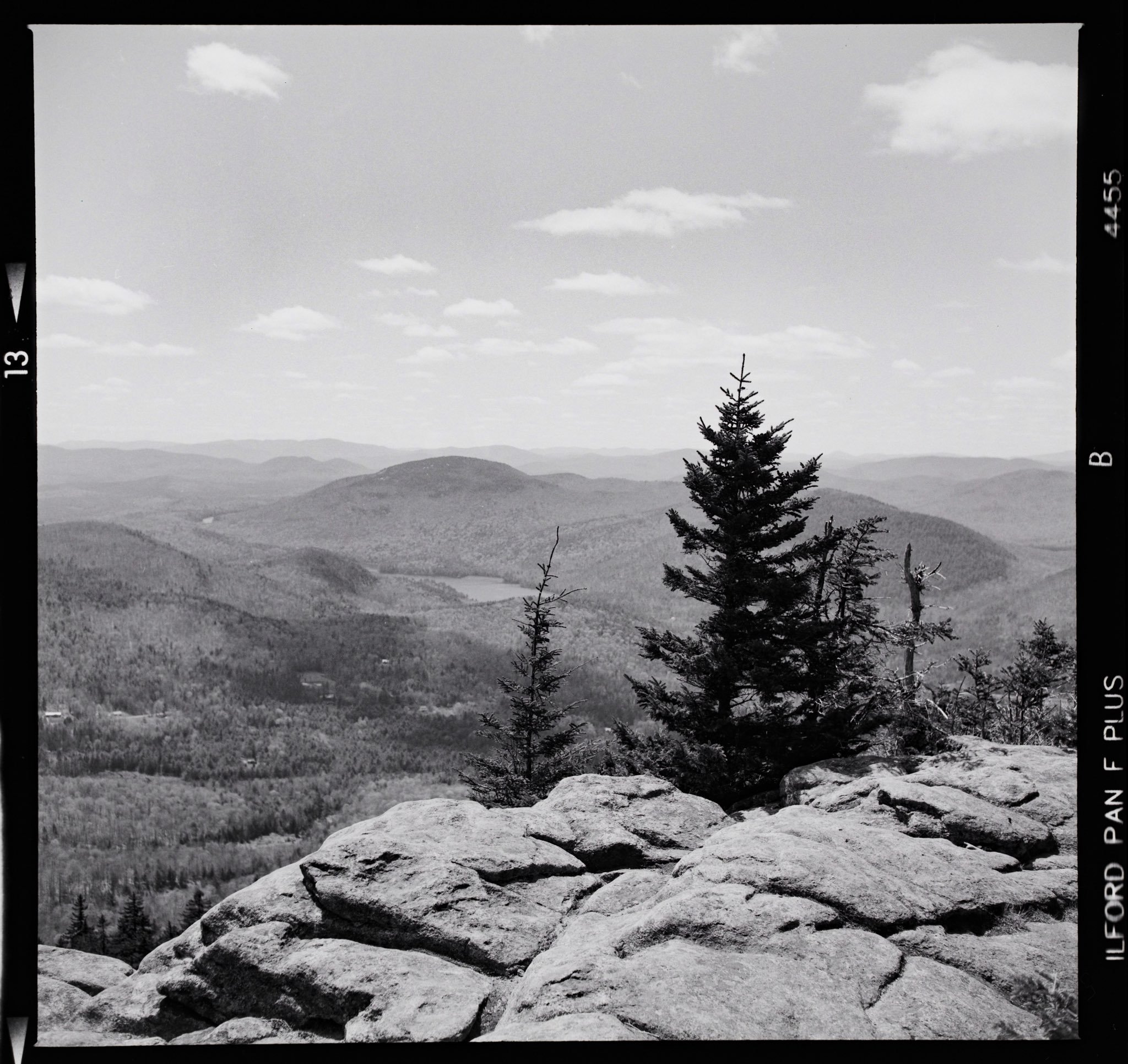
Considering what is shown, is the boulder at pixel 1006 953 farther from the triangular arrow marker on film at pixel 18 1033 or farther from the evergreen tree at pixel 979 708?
the evergreen tree at pixel 979 708

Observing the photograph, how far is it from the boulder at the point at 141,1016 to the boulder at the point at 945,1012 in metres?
7.31

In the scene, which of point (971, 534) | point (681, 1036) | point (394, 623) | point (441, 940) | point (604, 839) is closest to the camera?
point (681, 1036)

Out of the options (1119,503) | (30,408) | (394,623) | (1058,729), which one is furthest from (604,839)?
(394,623)

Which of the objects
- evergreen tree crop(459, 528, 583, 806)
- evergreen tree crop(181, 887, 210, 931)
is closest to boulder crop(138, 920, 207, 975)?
evergreen tree crop(459, 528, 583, 806)

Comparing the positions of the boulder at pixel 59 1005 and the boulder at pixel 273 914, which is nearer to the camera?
the boulder at pixel 59 1005

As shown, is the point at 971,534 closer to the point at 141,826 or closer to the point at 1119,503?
the point at 141,826

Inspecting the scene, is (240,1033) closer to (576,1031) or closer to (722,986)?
(576,1031)

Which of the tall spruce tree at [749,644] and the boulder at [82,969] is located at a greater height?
the tall spruce tree at [749,644]

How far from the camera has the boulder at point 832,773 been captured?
13.5 m

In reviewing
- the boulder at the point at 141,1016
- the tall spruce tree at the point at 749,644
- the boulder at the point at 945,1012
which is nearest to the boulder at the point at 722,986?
the boulder at the point at 945,1012

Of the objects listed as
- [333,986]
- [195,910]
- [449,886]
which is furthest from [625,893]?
[195,910]

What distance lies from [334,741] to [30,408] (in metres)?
112
